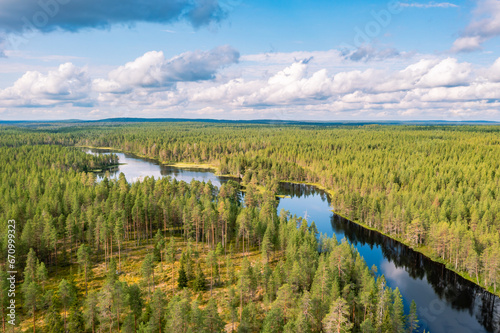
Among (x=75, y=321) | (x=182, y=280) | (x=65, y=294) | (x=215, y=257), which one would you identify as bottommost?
(x=182, y=280)

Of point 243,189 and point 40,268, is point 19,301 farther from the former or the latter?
point 243,189

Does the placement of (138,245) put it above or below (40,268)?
below

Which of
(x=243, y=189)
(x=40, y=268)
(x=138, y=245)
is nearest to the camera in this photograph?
(x=40, y=268)

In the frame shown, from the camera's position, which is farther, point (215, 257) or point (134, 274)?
point (134, 274)

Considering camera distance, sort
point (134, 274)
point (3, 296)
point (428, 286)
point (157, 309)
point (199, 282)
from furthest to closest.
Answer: point (428, 286) → point (134, 274) → point (199, 282) → point (3, 296) → point (157, 309)

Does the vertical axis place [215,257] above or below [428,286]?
above

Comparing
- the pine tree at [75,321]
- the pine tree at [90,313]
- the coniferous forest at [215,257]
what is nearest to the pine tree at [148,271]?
the coniferous forest at [215,257]

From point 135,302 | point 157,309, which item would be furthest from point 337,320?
point 135,302

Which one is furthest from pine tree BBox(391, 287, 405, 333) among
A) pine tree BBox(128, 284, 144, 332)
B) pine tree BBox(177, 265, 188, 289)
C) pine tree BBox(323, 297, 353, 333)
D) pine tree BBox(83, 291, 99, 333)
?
pine tree BBox(83, 291, 99, 333)

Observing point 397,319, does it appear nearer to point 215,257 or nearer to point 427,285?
point 427,285

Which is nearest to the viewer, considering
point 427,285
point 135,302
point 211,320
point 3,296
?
point 211,320

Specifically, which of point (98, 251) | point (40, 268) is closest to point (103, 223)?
point (98, 251)
